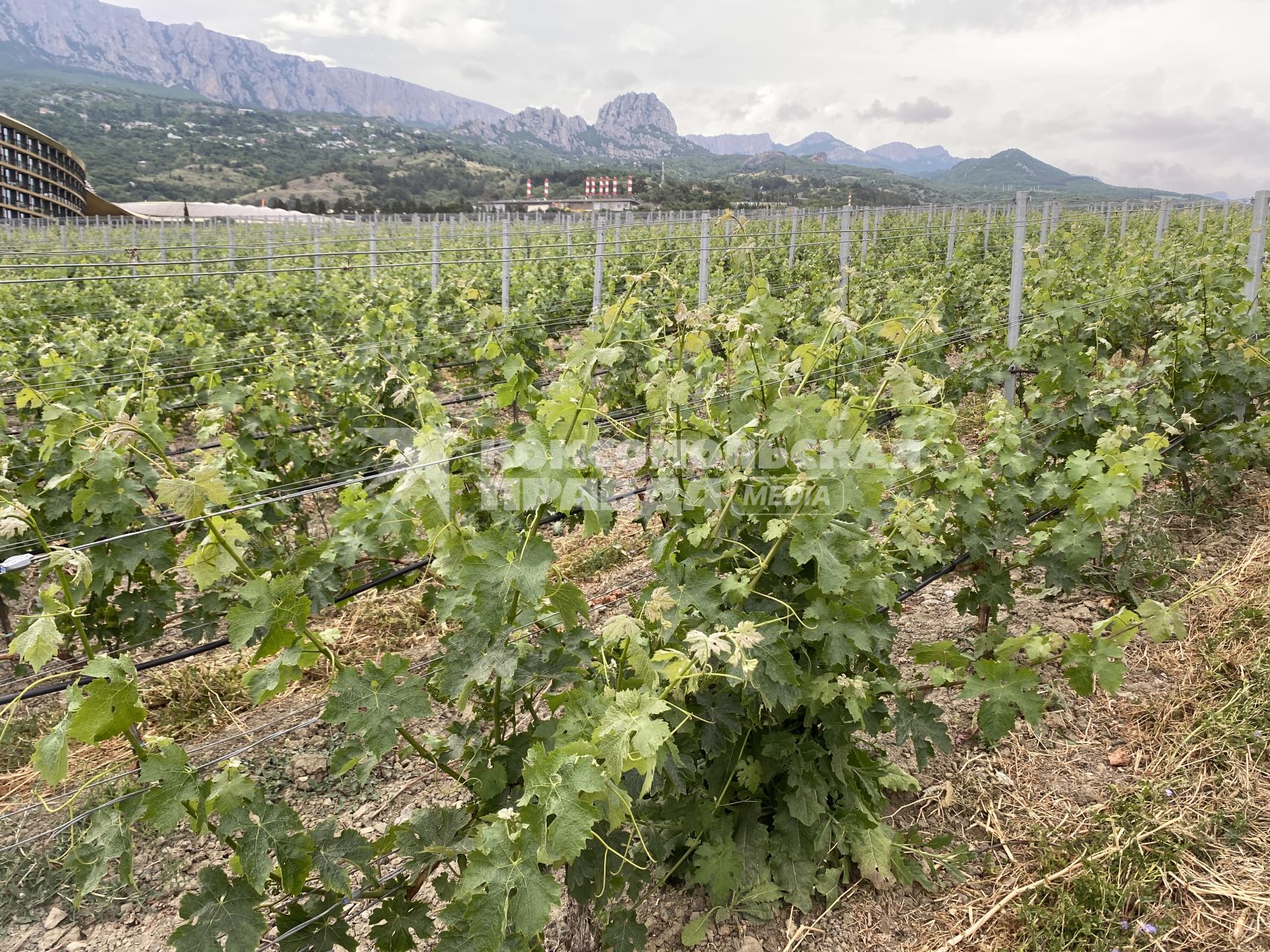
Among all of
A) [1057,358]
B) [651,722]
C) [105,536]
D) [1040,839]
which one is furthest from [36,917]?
[1057,358]

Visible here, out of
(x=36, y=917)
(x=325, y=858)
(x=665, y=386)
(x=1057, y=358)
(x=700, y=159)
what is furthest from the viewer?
(x=700, y=159)

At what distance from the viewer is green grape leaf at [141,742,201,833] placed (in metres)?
1.55

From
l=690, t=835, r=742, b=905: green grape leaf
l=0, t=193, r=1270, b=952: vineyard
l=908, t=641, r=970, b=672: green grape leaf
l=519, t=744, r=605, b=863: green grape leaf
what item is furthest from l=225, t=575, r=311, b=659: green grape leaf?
l=908, t=641, r=970, b=672: green grape leaf

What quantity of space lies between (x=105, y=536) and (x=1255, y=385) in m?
5.99

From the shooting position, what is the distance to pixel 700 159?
598 feet

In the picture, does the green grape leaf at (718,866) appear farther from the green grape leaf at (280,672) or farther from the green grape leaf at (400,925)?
the green grape leaf at (280,672)

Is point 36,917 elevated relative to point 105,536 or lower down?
lower down

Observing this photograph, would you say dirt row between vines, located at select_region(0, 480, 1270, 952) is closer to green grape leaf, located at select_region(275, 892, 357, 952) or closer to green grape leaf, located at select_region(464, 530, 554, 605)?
green grape leaf, located at select_region(275, 892, 357, 952)

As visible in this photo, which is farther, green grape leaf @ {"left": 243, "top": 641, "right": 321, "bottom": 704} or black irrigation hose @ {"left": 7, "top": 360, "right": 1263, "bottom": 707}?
black irrigation hose @ {"left": 7, "top": 360, "right": 1263, "bottom": 707}

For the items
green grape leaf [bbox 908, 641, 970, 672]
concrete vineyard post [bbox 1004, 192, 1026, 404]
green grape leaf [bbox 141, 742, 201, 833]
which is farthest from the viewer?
concrete vineyard post [bbox 1004, 192, 1026, 404]

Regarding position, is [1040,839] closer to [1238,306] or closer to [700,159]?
[1238,306]

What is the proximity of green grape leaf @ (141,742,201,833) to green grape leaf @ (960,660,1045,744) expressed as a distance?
6.42 ft

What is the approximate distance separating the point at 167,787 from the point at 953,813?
2381mm

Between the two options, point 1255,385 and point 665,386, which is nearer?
point 665,386
